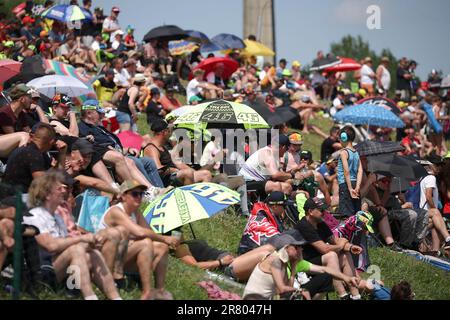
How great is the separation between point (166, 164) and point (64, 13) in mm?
11179

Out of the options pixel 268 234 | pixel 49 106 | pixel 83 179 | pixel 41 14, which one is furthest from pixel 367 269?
pixel 41 14

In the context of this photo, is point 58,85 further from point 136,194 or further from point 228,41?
point 228,41

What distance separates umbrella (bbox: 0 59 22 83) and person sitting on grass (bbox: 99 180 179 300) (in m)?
6.24

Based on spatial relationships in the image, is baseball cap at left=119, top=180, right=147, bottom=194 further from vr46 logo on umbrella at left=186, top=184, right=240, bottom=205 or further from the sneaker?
the sneaker

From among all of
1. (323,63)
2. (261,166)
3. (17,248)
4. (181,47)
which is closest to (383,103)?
(323,63)

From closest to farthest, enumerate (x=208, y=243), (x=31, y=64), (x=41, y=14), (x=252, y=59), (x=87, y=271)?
(x=87, y=271) → (x=208, y=243) → (x=31, y=64) → (x=41, y=14) → (x=252, y=59)

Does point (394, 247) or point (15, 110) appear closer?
point (15, 110)

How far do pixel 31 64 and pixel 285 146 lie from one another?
4964 mm

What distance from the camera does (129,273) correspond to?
9.91 metres

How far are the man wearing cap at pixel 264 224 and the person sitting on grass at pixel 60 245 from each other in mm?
3338

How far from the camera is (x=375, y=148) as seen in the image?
1589 cm

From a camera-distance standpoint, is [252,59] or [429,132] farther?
[252,59]

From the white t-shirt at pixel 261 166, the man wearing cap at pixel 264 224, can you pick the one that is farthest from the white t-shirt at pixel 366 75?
the man wearing cap at pixel 264 224

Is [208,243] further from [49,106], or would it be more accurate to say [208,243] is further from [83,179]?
[49,106]
